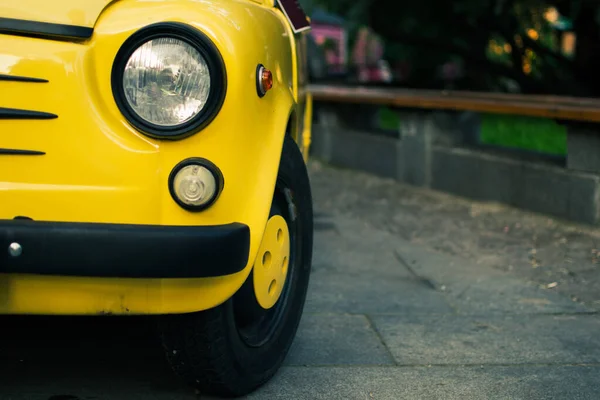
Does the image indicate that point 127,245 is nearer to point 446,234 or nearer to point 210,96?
point 210,96

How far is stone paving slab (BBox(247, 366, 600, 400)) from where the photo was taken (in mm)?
3215

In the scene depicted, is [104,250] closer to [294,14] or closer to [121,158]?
[121,158]

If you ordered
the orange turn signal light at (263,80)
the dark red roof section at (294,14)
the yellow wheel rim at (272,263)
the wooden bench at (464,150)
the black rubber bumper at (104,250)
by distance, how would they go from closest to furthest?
the black rubber bumper at (104,250), the orange turn signal light at (263,80), the yellow wheel rim at (272,263), the dark red roof section at (294,14), the wooden bench at (464,150)

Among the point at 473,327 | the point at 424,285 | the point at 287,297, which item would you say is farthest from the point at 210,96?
the point at 424,285

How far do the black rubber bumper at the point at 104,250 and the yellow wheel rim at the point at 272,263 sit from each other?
0.47 meters

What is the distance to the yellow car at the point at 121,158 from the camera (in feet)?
8.25

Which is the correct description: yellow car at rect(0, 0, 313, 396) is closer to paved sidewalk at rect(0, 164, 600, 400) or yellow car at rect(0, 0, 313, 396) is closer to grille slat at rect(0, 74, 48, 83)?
grille slat at rect(0, 74, 48, 83)

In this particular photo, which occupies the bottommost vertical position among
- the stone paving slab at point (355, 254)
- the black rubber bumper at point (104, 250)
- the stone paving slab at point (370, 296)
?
the stone paving slab at point (355, 254)

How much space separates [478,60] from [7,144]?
14074 millimetres

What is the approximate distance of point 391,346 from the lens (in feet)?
12.5

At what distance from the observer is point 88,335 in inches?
149

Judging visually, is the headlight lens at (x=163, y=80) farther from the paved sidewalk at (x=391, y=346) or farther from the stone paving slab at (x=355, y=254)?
the stone paving slab at (x=355, y=254)

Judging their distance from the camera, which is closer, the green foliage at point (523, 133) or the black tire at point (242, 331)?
the black tire at point (242, 331)

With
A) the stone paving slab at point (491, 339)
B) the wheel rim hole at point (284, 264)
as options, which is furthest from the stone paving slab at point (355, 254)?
the wheel rim hole at point (284, 264)
